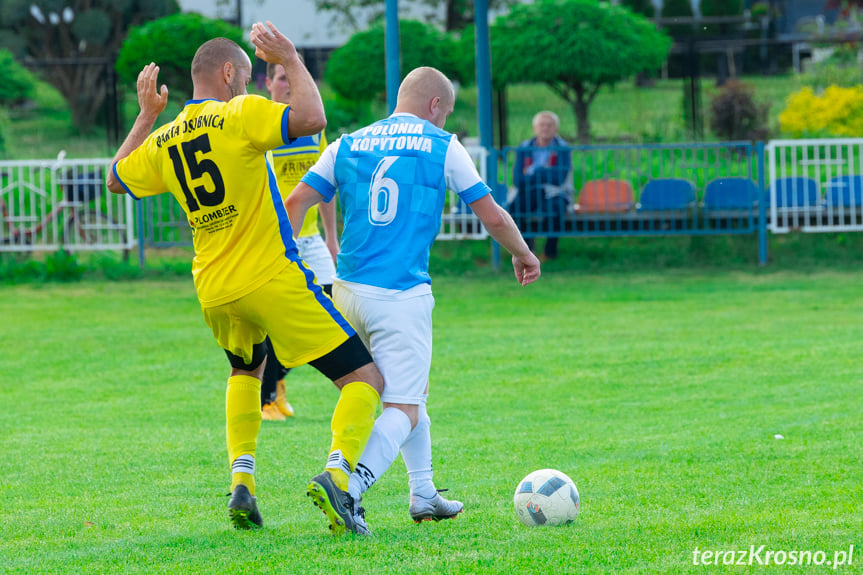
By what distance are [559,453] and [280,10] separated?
2636cm

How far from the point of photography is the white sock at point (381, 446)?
4.67 meters

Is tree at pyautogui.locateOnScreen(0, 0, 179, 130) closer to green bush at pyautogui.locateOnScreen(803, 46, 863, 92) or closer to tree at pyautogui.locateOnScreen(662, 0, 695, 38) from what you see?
tree at pyautogui.locateOnScreen(662, 0, 695, 38)

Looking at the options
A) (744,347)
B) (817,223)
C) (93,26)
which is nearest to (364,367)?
(744,347)

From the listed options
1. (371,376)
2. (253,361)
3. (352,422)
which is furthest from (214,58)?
(352,422)

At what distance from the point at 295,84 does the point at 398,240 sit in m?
0.78

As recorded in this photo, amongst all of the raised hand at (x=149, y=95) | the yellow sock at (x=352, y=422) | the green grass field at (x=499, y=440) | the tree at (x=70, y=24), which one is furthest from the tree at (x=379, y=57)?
the yellow sock at (x=352, y=422)

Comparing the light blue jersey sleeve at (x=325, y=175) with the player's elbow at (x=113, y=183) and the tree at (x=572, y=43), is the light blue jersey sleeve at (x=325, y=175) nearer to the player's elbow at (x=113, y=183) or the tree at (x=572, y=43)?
the player's elbow at (x=113, y=183)

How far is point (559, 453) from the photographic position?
21.0 ft

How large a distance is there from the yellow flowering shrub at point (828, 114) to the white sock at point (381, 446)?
15011 mm

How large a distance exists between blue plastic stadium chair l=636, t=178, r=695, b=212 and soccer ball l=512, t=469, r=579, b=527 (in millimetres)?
10498

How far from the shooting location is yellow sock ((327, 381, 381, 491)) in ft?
15.3

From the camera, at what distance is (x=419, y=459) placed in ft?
16.5

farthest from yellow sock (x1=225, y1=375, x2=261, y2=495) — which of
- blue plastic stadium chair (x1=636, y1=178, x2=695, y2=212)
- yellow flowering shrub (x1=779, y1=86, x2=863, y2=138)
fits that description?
yellow flowering shrub (x1=779, y1=86, x2=863, y2=138)

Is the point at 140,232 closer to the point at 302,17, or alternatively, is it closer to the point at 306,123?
the point at 306,123
